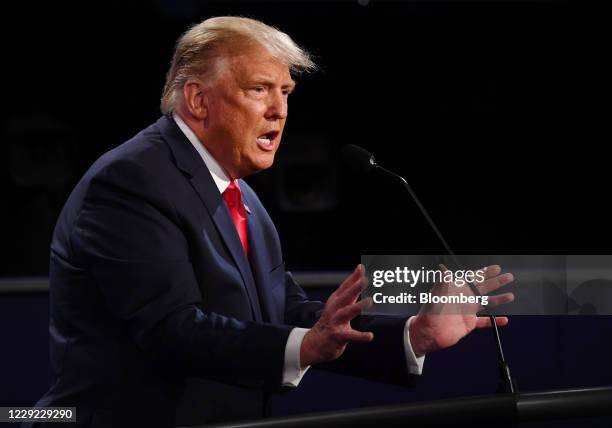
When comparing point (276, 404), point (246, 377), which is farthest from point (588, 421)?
point (246, 377)

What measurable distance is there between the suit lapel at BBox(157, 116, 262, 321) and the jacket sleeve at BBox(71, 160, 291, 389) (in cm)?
7

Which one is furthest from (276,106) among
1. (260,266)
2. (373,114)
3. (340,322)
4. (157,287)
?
(373,114)

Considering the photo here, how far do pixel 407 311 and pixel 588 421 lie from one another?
118cm

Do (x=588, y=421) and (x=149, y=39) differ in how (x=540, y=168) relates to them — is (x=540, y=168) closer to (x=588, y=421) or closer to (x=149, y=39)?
(x=588, y=421)

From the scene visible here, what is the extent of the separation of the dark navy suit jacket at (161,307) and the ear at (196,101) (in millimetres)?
61

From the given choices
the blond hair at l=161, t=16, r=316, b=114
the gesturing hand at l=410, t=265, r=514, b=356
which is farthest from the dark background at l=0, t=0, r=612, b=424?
the gesturing hand at l=410, t=265, r=514, b=356

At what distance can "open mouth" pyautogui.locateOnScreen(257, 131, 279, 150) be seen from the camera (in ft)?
4.73

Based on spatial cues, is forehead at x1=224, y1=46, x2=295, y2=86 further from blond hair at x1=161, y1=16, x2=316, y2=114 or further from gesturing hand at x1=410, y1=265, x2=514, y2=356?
gesturing hand at x1=410, y1=265, x2=514, y2=356

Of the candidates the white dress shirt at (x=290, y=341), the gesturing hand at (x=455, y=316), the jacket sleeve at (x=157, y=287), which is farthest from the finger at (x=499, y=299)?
the jacket sleeve at (x=157, y=287)

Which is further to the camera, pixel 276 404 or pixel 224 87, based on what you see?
pixel 276 404

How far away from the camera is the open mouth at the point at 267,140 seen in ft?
4.73

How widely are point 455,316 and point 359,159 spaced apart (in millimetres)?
350

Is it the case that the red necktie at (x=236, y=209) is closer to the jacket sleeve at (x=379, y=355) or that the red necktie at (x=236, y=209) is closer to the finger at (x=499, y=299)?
the jacket sleeve at (x=379, y=355)

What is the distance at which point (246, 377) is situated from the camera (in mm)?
1152
